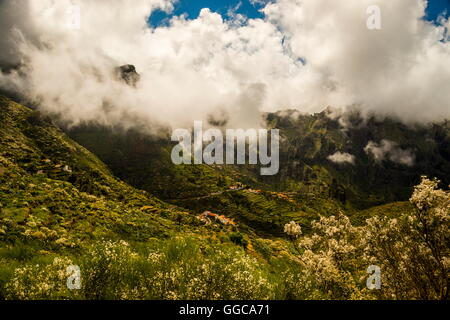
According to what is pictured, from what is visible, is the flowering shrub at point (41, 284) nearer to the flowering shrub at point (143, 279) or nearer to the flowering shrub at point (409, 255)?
the flowering shrub at point (143, 279)

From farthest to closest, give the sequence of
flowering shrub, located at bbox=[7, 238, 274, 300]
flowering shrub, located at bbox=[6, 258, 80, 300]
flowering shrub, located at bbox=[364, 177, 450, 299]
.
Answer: flowering shrub, located at bbox=[364, 177, 450, 299], flowering shrub, located at bbox=[7, 238, 274, 300], flowering shrub, located at bbox=[6, 258, 80, 300]

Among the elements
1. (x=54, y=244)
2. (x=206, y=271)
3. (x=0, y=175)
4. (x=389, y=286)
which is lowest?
(x=389, y=286)

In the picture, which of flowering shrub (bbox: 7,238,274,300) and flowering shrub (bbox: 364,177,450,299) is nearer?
flowering shrub (bbox: 7,238,274,300)

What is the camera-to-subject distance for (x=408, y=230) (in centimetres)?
1650

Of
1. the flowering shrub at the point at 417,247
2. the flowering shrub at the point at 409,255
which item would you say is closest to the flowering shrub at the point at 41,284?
the flowering shrub at the point at 409,255

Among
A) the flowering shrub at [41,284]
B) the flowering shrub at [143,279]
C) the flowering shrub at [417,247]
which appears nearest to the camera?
the flowering shrub at [41,284]

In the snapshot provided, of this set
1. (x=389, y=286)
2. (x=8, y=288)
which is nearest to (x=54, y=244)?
(x=8, y=288)

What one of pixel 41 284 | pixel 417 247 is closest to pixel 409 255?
pixel 417 247

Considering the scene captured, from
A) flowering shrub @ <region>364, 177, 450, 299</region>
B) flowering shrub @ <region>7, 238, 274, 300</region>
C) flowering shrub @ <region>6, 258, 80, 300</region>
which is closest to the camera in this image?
flowering shrub @ <region>6, 258, 80, 300</region>

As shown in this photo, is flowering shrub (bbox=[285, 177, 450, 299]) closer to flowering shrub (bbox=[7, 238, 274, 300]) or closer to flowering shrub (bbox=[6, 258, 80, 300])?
flowering shrub (bbox=[7, 238, 274, 300])

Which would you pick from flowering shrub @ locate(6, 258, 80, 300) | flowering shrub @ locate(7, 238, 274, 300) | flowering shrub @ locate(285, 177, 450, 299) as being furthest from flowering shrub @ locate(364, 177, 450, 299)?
flowering shrub @ locate(6, 258, 80, 300)

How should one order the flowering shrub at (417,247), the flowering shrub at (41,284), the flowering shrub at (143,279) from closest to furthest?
the flowering shrub at (41,284)
the flowering shrub at (143,279)
the flowering shrub at (417,247)

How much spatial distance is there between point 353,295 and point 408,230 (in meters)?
5.63
